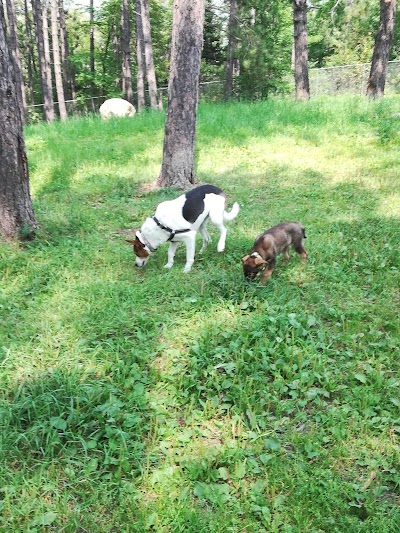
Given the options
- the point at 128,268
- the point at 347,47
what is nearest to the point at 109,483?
the point at 128,268

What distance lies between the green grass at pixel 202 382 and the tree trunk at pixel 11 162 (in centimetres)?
32

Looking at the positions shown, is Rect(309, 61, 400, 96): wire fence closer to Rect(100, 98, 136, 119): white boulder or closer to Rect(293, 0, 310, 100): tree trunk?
Rect(293, 0, 310, 100): tree trunk

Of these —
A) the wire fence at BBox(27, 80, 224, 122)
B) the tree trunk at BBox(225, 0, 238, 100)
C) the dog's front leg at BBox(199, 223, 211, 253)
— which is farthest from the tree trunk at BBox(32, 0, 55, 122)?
the dog's front leg at BBox(199, 223, 211, 253)

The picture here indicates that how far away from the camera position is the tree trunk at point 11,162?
4949 mm

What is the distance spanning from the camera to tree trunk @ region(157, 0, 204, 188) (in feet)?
24.4

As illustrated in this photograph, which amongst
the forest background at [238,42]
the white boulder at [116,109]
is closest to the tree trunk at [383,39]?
the forest background at [238,42]

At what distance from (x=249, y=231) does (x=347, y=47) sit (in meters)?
31.0

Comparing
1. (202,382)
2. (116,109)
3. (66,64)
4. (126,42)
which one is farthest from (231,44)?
(202,382)

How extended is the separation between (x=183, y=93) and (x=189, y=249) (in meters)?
3.81

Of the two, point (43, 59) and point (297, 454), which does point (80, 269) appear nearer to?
point (297, 454)

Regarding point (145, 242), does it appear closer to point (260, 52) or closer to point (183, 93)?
point (183, 93)

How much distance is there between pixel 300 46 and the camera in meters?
14.5

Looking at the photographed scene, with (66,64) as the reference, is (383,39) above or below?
below

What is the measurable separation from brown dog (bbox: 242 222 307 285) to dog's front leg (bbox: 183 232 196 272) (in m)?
0.75
